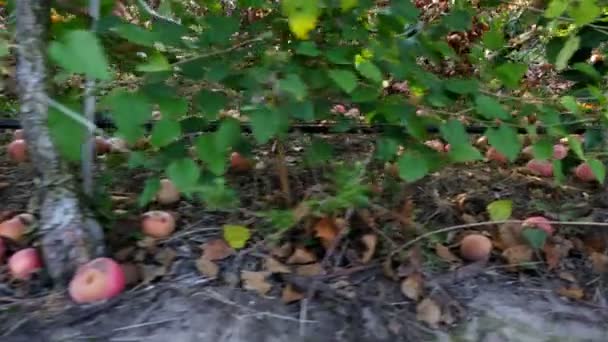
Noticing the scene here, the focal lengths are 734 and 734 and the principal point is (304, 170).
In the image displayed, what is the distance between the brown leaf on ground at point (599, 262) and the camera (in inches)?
77.4

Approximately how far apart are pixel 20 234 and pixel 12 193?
1.28 ft

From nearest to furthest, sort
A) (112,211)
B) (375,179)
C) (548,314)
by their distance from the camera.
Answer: (548,314) < (112,211) < (375,179)

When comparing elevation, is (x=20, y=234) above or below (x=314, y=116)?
below

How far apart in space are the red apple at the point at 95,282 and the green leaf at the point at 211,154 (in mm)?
340

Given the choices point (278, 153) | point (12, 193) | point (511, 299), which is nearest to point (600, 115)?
point (511, 299)

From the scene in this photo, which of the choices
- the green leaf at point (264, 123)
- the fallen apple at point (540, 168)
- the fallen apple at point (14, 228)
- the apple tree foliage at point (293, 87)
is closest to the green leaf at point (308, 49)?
the apple tree foliage at point (293, 87)

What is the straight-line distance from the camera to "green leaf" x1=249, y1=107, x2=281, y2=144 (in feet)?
5.19

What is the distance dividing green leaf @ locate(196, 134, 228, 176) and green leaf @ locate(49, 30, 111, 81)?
38 centimetres

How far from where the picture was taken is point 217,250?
1.88 metres

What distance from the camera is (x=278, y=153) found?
2061 millimetres

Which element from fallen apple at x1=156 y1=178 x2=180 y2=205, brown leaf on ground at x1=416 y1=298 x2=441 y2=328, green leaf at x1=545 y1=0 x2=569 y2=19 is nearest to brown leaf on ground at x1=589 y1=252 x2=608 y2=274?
brown leaf on ground at x1=416 y1=298 x2=441 y2=328

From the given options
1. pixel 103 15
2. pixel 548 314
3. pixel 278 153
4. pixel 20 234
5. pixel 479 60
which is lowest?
pixel 548 314

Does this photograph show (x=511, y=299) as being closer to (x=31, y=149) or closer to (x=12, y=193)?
(x=31, y=149)

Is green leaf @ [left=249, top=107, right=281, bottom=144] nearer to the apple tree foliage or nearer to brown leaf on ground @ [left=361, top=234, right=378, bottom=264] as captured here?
the apple tree foliage
